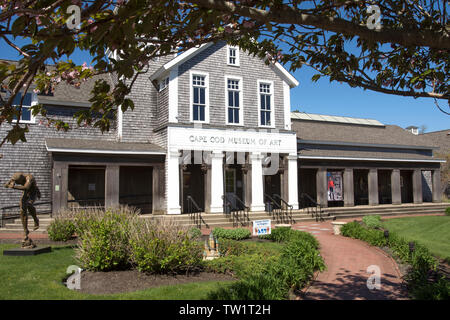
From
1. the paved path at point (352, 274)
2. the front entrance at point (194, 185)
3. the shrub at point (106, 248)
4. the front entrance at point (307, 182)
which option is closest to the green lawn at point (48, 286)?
the shrub at point (106, 248)

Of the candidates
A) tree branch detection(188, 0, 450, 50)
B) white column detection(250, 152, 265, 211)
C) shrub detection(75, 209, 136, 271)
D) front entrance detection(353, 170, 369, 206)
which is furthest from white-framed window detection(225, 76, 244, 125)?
tree branch detection(188, 0, 450, 50)

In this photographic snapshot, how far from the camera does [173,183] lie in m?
18.2

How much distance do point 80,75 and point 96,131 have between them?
1530 centimetres

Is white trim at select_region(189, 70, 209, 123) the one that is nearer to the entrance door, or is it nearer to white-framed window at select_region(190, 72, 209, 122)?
white-framed window at select_region(190, 72, 209, 122)

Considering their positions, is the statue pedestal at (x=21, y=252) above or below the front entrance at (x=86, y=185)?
below

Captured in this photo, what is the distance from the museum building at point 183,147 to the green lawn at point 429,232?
540 centimetres

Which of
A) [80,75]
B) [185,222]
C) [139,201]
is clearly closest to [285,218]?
[185,222]

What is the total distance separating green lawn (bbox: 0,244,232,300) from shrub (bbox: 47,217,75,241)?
3512mm

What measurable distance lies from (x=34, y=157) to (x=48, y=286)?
13.4 m

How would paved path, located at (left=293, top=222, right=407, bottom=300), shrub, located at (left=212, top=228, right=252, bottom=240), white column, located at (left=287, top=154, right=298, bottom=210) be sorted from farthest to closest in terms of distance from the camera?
white column, located at (left=287, top=154, right=298, bottom=210), shrub, located at (left=212, top=228, right=252, bottom=240), paved path, located at (left=293, top=222, right=407, bottom=300)

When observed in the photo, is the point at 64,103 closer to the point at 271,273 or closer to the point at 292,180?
the point at 292,180

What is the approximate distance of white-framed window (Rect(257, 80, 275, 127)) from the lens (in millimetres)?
20844

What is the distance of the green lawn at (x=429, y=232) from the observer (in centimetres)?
1172

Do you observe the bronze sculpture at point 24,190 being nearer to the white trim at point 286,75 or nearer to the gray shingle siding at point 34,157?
the gray shingle siding at point 34,157
